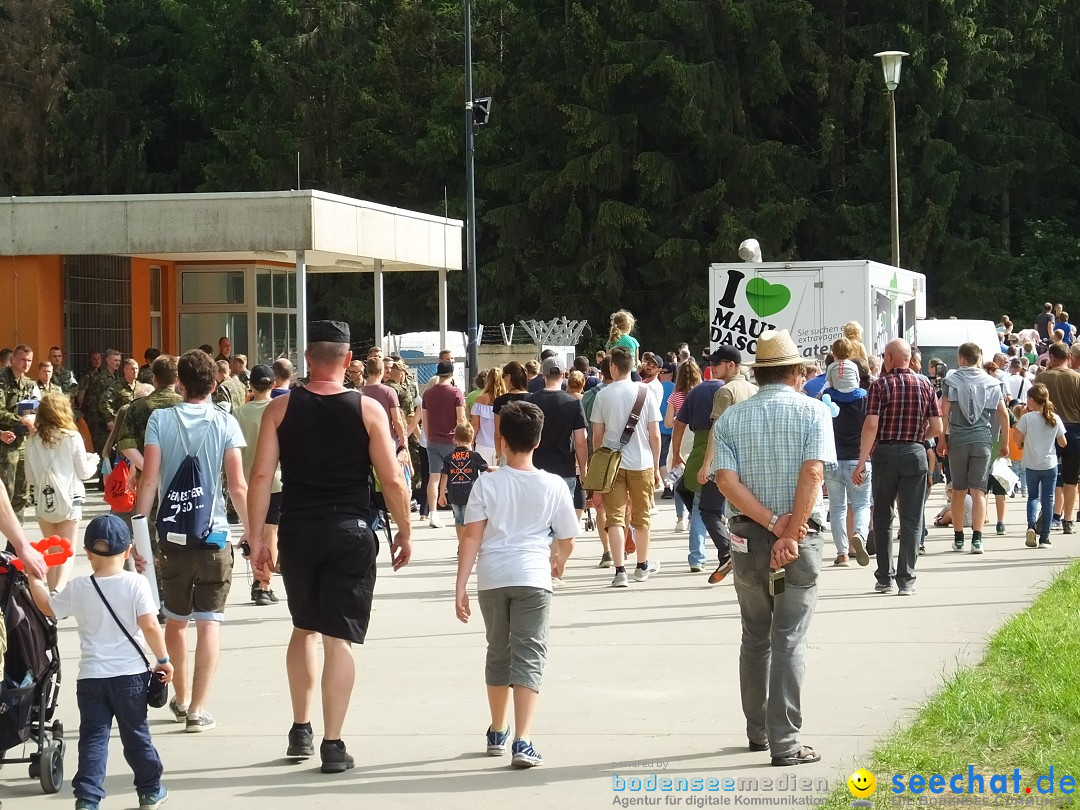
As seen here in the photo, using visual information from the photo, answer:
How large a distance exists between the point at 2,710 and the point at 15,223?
16.0m

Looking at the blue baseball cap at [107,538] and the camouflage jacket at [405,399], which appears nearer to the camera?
the blue baseball cap at [107,538]

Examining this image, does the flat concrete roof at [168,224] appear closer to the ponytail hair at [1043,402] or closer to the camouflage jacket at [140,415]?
the ponytail hair at [1043,402]

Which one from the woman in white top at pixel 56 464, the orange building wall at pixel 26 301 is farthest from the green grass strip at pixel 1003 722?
the orange building wall at pixel 26 301

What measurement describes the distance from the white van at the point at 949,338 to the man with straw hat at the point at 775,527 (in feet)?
65.0

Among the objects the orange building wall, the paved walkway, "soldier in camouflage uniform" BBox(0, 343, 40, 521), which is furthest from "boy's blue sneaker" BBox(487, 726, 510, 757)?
the orange building wall

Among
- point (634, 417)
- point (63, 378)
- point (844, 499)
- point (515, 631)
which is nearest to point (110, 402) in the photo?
point (63, 378)

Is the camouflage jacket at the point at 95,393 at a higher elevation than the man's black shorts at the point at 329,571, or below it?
higher

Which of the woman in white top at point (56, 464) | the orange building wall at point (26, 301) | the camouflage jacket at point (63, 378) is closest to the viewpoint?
the woman in white top at point (56, 464)

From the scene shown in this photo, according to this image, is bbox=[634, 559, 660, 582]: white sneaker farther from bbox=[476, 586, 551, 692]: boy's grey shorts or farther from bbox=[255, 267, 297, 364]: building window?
bbox=[255, 267, 297, 364]: building window

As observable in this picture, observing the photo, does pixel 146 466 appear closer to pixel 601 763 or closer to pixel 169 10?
pixel 601 763

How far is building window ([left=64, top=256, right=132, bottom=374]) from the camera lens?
22.1 meters

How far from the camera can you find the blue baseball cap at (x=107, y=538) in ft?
20.1

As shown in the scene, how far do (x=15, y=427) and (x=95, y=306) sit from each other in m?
8.70

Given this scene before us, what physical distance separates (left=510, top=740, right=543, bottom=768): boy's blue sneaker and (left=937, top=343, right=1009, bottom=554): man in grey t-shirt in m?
8.48
